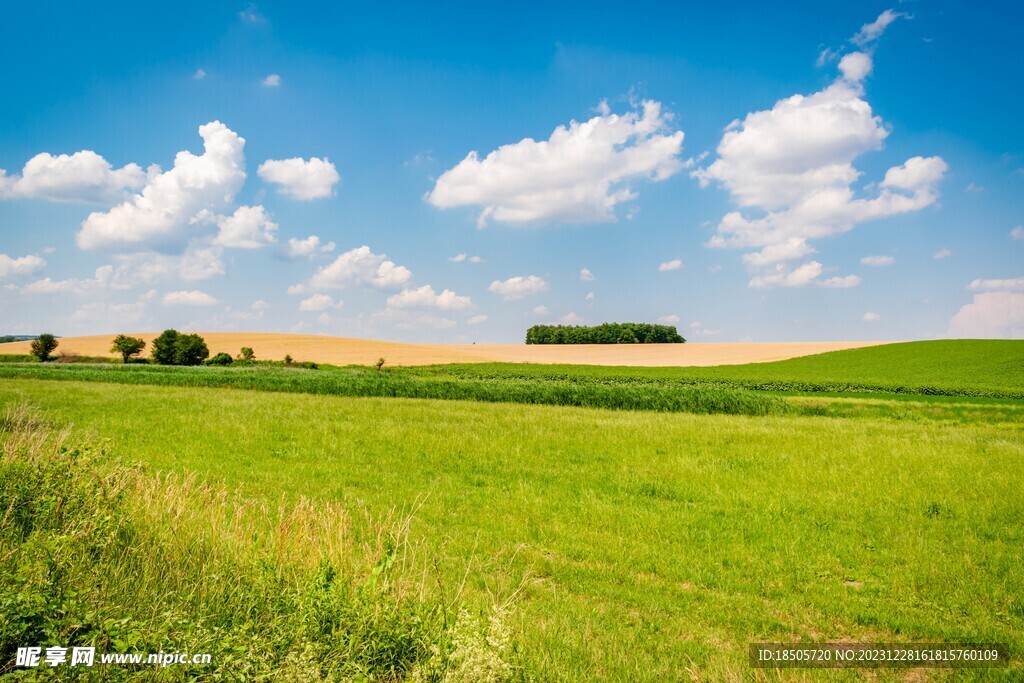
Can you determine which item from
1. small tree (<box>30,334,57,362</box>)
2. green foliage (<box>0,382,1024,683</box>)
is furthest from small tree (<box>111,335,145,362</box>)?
green foliage (<box>0,382,1024,683</box>)

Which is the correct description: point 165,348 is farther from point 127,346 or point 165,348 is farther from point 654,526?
point 654,526

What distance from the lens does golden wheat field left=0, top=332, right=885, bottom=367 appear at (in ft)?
268

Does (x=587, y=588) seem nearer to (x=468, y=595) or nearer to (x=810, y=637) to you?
(x=468, y=595)

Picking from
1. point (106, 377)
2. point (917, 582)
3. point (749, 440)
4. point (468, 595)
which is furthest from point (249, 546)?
point (106, 377)

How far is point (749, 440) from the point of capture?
22875mm

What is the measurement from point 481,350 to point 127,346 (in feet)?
174

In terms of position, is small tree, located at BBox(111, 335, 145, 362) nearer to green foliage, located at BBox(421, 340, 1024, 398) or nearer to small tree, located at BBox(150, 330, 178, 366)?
small tree, located at BBox(150, 330, 178, 366)

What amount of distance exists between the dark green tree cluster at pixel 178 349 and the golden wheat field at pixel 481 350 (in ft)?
30.9


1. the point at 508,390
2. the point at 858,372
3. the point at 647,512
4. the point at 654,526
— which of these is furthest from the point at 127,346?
the point at 858,372

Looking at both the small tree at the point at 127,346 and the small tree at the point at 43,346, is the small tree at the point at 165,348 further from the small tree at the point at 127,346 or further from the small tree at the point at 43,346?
the small tree at the point at 43,346

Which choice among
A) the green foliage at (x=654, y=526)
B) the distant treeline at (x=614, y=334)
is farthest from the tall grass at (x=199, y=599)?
the distant treeline at (x=614, y=334)

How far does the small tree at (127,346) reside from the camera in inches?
3268

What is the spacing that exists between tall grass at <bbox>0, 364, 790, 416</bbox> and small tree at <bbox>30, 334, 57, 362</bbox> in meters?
36.8

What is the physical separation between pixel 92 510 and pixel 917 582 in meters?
12.9
